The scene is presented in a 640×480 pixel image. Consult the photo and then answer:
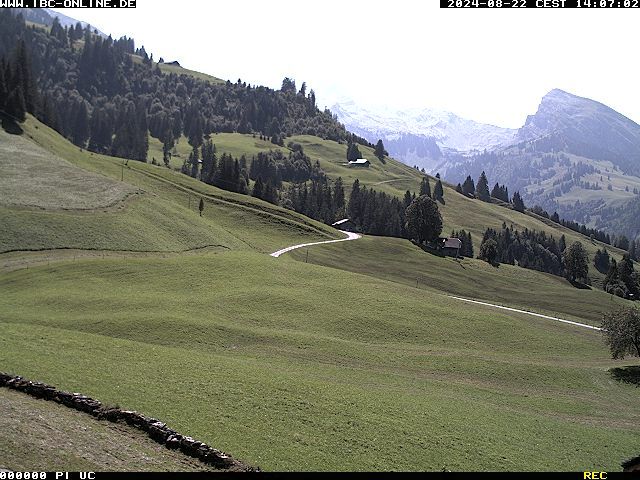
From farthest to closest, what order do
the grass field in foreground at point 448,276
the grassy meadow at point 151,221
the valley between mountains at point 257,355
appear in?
the grass field in foreground at point 448,276 → the grassy meadow at point 151,221 → the valley between mountains at point 257,355

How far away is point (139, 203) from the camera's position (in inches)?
4146

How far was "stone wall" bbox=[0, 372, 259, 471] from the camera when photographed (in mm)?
24250

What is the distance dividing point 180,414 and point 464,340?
45.3 m

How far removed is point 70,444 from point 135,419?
3408 millimetres

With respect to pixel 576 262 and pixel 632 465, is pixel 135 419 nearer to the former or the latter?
pixel 632 465

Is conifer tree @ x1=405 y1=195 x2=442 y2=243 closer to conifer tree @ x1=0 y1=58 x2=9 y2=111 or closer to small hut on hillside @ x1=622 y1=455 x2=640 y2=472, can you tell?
conifer tree @ x1=0 y1=58 x2=9 y2=111

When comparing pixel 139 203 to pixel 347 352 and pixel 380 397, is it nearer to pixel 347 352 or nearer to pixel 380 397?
pixel 347 352

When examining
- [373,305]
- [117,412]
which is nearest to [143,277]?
[373,305]

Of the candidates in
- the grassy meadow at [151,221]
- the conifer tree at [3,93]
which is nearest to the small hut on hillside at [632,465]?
the grassy meadow at [151,221]

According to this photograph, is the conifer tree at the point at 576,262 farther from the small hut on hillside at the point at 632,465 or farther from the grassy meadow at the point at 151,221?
the small hut on hillside at the point at 632,465

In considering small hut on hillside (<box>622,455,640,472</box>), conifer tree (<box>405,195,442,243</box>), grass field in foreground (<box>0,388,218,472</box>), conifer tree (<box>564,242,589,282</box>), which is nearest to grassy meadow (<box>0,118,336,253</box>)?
conifer tree (<box>405,195,442,243</box>)

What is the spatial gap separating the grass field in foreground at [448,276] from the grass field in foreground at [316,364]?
1430 inches

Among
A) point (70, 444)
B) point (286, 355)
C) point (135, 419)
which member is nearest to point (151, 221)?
point (286, 355)

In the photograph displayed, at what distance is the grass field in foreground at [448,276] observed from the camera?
12562 cm
